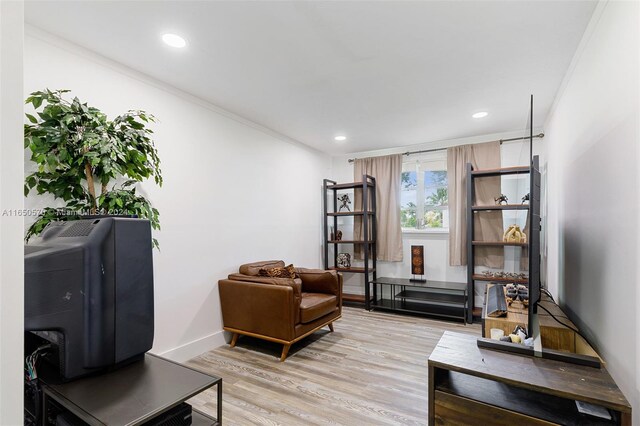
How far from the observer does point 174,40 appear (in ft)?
6.86

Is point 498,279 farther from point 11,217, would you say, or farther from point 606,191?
point 11,217

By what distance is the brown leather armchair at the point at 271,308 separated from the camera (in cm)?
285

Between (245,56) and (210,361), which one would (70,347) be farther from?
(245,56)

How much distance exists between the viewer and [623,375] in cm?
131

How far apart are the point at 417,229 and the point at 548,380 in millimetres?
3594

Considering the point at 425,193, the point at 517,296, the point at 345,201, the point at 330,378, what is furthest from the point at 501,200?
the point at 330,378

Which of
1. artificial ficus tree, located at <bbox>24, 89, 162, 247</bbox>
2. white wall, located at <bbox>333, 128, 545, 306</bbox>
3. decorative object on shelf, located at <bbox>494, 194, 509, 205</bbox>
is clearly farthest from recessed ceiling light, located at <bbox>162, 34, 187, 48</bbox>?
decorative object on shelf, located at <bbox>494, 194, 509, 205</bbox>

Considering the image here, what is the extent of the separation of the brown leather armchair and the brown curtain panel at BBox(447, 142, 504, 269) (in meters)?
2.06

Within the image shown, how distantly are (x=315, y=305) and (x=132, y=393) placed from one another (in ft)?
6.87

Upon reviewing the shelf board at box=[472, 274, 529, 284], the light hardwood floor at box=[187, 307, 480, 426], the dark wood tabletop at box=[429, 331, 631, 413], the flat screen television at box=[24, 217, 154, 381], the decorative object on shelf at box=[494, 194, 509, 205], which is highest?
the decorative object on shelf at box=[494, 194, 509, 205]

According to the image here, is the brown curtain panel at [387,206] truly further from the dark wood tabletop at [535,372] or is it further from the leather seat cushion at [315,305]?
the dark wood tabletop at [535,372]

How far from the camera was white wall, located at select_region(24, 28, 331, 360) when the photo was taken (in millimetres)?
2223

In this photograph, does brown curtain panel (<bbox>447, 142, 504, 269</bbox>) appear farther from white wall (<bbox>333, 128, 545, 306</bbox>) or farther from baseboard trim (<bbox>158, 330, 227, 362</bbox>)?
baseboard trim (<bbox>158, 330, 227, 362</bbox>)

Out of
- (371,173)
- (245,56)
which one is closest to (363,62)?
(245,56)
